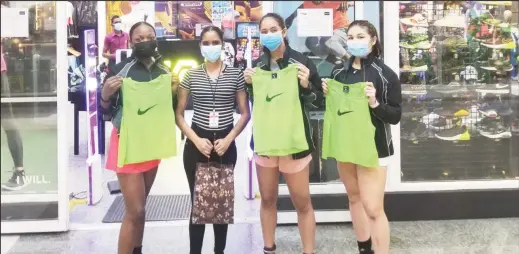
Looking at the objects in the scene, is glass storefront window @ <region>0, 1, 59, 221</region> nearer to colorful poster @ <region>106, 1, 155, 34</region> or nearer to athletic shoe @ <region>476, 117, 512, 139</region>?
athletic shoe @ <region>476, 117, 512, 139</region>

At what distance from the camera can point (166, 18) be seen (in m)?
8.85

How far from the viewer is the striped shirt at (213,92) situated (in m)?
2.67

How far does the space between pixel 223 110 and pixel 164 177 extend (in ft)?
8.97

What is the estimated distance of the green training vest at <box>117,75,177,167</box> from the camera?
8.41 ft

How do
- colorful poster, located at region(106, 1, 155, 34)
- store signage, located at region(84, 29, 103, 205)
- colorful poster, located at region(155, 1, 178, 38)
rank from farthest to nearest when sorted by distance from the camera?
1. colorful poster, located at region(155, 1, 178, 38)
2. colorful poster, located at region(106, 1, 155, 34)
3. store signage, located at region(84, 29, 103, 205)

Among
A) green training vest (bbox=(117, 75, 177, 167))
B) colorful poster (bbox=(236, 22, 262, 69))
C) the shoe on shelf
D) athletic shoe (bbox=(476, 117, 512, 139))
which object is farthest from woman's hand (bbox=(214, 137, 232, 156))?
athletic shoe (bbox=(476, 117, 512, 139))

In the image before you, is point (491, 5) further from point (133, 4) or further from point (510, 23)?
point (133, 4)

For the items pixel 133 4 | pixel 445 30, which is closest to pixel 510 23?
pixel 445 30

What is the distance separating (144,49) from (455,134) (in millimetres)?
2445

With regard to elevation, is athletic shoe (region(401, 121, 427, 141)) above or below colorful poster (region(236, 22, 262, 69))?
below

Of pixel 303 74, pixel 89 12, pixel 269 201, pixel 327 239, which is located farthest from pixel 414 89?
pixel 89 12

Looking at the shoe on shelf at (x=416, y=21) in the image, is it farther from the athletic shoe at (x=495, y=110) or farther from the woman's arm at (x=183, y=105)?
the woman's arm at (x=183, y=105)

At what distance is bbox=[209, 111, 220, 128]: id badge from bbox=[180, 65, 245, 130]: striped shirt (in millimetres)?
10

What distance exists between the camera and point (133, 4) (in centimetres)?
878
